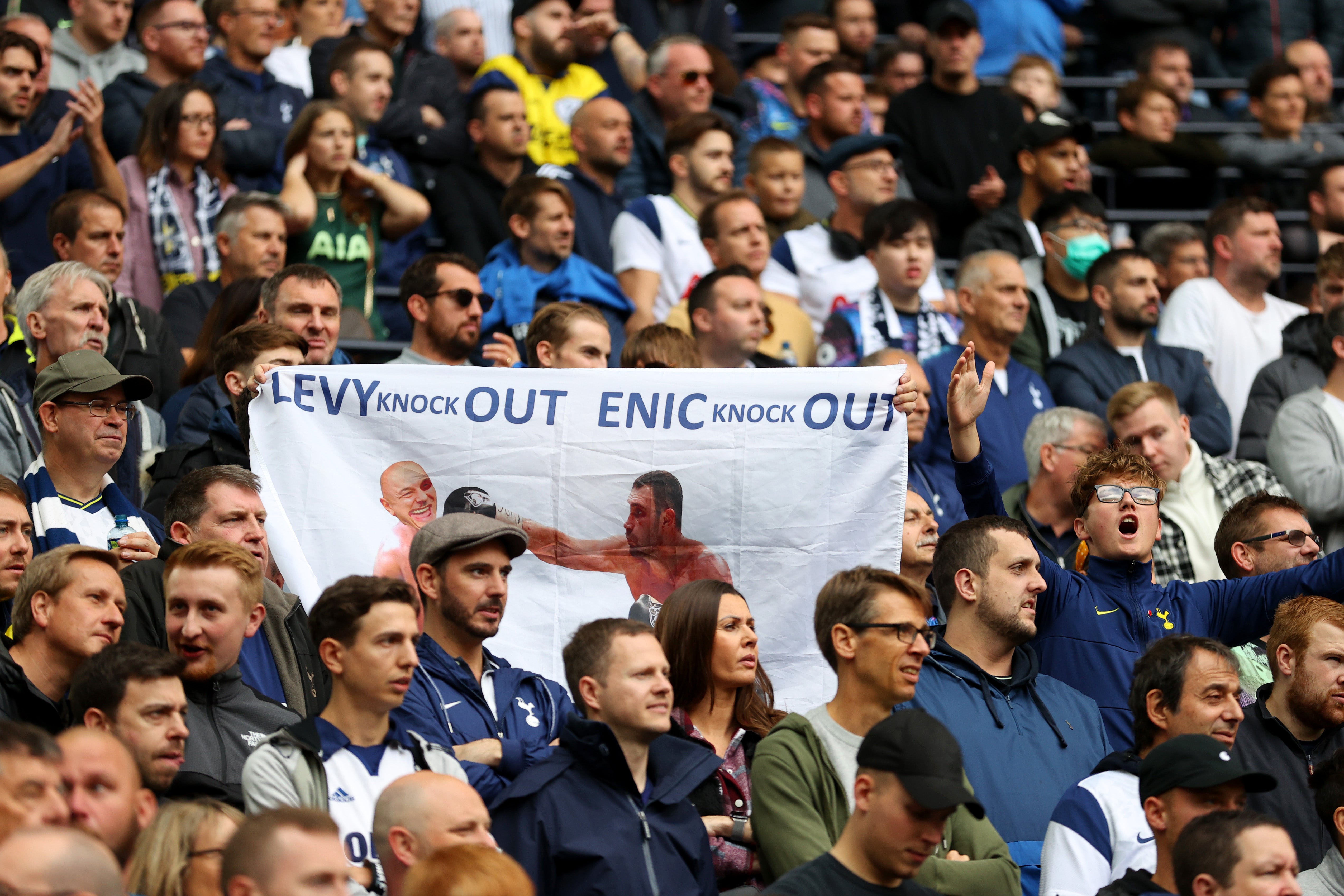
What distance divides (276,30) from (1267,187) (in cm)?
696

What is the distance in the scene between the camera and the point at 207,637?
5.57 meters

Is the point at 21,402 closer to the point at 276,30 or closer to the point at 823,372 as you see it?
the point at 823,372

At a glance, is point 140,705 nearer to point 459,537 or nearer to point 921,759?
point 459,537

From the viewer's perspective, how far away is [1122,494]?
6.83 m

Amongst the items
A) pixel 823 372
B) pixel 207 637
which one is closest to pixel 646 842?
pixel 207 637

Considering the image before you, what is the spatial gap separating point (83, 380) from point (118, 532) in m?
0.56

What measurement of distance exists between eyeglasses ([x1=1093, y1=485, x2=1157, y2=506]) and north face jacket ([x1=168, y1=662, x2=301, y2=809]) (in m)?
3.11

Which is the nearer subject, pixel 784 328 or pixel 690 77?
pixel 784 328

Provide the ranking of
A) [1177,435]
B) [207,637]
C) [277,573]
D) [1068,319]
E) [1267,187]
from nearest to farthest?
[207,637] < [277,573] < [1177,435] < [1068,319] < [1267,187]

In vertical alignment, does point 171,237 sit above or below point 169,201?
below

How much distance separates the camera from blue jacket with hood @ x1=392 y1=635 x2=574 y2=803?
5.40 metres

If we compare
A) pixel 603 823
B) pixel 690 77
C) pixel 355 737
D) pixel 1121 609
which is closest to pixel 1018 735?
pixel 1121 609

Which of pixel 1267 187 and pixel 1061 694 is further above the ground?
pixel 1061 694

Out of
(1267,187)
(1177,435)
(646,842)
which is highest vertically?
(646,842)
